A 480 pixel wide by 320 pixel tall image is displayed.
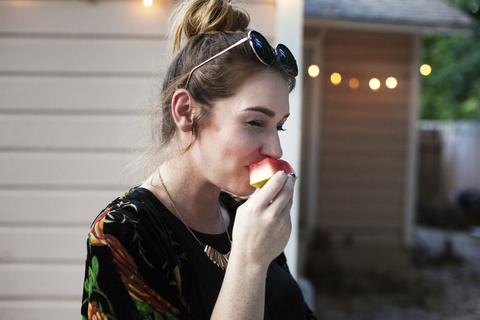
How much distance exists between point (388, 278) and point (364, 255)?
22.0 inches

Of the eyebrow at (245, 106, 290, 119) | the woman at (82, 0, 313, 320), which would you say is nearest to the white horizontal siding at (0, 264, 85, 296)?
the woman at (82, 0, 313, 320)

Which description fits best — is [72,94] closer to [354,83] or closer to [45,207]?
[45,207]

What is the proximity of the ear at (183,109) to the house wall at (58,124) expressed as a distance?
49.2 inches

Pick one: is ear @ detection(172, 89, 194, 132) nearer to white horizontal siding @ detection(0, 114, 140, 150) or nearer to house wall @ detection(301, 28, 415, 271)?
white horizontal siding @ detection(0, 114, 140, 150)

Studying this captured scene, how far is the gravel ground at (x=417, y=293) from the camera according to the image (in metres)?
5.29

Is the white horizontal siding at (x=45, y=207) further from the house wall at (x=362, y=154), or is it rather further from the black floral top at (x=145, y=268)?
the house wall at (x=362, y=154)

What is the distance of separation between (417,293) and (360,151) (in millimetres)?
2482

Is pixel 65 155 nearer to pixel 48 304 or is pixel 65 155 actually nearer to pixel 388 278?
pixel 48 304

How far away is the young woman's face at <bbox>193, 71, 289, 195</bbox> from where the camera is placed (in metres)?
1.28

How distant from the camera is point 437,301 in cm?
571

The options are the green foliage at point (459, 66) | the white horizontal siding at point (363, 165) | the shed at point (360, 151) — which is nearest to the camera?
the shed at point (360, 151)

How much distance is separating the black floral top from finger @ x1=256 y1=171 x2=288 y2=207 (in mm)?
293

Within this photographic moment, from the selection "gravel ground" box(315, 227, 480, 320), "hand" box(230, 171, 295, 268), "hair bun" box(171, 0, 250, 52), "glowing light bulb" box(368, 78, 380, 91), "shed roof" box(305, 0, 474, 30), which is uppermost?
"shed roof" box(305, 0, 474, 30)

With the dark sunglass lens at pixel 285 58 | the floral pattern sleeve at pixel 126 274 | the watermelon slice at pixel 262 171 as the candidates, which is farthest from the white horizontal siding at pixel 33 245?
the dark sunglass lens at pixel 285 58
